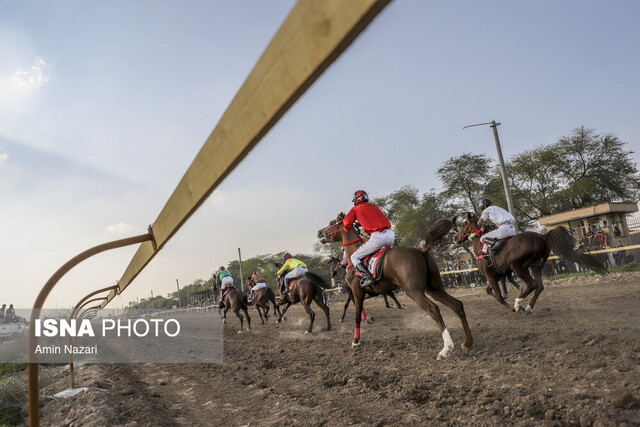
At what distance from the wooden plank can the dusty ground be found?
3.19 m

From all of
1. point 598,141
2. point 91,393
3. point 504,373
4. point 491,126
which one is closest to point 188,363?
point 91,393

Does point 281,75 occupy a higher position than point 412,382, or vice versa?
point 281,75

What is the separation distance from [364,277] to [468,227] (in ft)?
Answer: 14.1

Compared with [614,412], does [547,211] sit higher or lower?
higher

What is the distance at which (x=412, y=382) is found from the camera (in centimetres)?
505

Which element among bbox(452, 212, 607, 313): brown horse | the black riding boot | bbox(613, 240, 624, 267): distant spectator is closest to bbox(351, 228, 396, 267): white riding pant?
the black riding boot

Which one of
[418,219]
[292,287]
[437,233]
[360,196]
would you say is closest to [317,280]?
[292,287]

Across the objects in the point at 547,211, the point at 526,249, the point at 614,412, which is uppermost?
the point at 547,211

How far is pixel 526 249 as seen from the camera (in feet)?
29.2

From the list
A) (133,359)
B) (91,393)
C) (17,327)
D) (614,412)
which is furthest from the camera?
(17,327)

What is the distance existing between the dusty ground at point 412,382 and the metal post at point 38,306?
2.52 m

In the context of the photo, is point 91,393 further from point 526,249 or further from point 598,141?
point 598,141

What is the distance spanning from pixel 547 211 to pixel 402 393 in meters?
28.8

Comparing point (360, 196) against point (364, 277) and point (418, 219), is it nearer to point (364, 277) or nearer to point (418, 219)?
point (364, 277)
